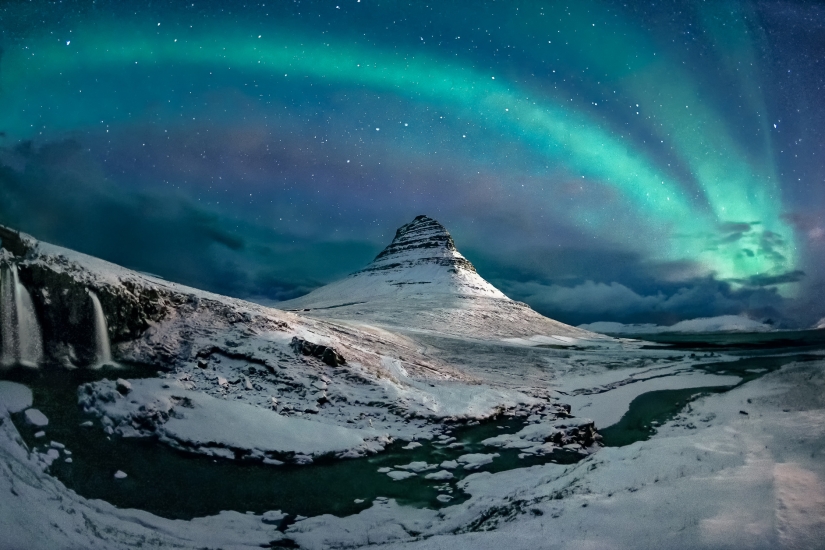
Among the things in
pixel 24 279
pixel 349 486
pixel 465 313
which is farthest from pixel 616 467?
pixel 465 313

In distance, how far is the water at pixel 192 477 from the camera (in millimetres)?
11672

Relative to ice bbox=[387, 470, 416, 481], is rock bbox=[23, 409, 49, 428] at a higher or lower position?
higher

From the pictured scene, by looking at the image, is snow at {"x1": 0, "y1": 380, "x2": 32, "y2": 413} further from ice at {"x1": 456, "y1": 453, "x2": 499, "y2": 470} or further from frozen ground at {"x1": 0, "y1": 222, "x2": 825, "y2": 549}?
ice at {"x1": 456, "y1": 453, "x2": 499, "y2": 470}

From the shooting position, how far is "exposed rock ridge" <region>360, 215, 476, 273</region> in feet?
513

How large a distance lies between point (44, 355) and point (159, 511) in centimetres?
993

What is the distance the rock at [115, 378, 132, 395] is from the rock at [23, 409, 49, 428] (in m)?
2.66

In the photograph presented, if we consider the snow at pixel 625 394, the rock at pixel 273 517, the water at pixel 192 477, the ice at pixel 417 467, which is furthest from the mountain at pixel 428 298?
the rock at pixel 273 517

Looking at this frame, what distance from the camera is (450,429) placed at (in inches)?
770

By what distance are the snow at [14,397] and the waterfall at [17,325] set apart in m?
1.59

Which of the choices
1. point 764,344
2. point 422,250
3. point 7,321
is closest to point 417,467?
point 7,321

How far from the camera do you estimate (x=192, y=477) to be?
13.0 m

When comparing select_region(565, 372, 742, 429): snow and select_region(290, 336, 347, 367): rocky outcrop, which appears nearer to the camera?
select_region(290, 336, 347, 367): rocky outcrop

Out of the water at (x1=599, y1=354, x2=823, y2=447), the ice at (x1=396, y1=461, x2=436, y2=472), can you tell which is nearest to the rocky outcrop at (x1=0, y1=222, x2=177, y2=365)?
the ice at (x1=396, y1=461, x2=436, y2=472)

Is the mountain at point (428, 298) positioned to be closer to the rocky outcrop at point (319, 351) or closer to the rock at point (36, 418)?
the rocky outcrop at point (319, 351)
